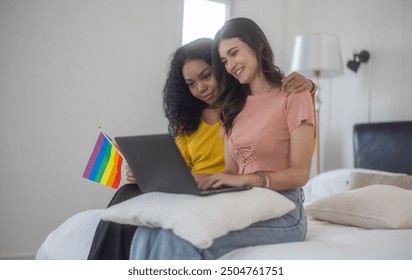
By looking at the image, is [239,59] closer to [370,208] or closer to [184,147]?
[184,147]

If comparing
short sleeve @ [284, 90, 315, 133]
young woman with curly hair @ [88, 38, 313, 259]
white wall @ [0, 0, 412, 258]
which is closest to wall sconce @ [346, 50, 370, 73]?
white wall @ [0, 0, 412, 258]

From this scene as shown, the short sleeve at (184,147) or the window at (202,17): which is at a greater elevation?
the window at (202,17)

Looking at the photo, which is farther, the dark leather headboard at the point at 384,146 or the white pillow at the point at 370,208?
the dark leather headboard at the point at 384,146

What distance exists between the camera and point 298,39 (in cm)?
188

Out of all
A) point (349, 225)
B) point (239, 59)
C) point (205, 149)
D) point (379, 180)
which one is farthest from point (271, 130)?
point (379, 180)

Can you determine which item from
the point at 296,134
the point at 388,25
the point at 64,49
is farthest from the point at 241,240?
the point at 388,25

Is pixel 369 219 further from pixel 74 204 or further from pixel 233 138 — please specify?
pixel 74 204

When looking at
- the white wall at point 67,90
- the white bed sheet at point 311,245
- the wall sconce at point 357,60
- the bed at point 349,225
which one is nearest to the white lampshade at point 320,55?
the wall sconce at point 357,60

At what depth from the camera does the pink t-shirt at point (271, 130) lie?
102cm

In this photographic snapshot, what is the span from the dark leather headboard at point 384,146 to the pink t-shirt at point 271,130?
999 millimetres

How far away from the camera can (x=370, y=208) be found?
4.04ft

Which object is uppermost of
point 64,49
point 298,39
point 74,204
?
point 298,39

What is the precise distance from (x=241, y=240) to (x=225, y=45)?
0.53m

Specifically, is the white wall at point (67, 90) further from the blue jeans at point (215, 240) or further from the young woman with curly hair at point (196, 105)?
the blue jeans at point (215, 240)
